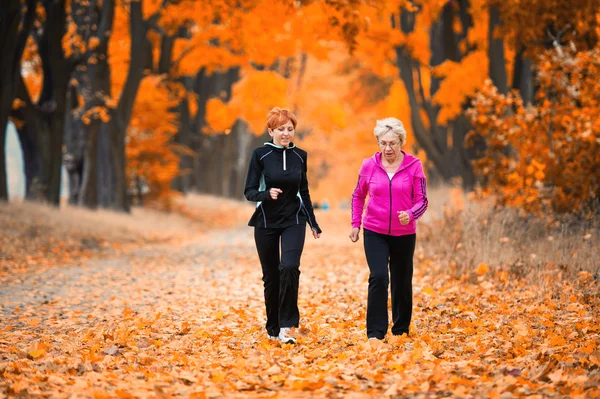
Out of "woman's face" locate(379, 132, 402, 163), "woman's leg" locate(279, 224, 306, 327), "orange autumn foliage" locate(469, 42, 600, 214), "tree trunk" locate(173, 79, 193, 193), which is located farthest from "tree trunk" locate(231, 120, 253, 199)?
"woman's face" locate(379, 132, 402, 163)

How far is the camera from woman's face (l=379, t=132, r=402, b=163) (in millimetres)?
6840

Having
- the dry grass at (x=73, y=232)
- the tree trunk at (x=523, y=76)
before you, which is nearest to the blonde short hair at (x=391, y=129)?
the dry grass at (x=73, y=232)

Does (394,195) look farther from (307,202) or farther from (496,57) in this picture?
(496,57)

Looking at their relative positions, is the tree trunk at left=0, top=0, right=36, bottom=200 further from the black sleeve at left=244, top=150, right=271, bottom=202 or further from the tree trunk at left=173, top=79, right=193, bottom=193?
the tree trunk at left=173, top=79, right=193, bottom=193

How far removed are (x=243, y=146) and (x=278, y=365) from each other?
42020 mm

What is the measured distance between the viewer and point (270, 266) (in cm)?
736

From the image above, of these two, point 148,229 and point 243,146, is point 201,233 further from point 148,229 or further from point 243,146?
point 243,146

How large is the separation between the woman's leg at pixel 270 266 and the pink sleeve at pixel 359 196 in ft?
2.16

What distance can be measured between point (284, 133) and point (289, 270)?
1121 millimetres

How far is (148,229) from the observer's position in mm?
23250

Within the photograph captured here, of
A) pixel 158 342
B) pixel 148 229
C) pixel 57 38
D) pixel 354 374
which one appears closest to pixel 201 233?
pixel 148 229

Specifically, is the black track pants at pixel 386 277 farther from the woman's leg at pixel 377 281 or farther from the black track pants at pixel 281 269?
the black track pants at pixel 281 269

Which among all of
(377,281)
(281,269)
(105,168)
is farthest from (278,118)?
(105,168)

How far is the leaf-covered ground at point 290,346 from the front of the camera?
5.64 metres
